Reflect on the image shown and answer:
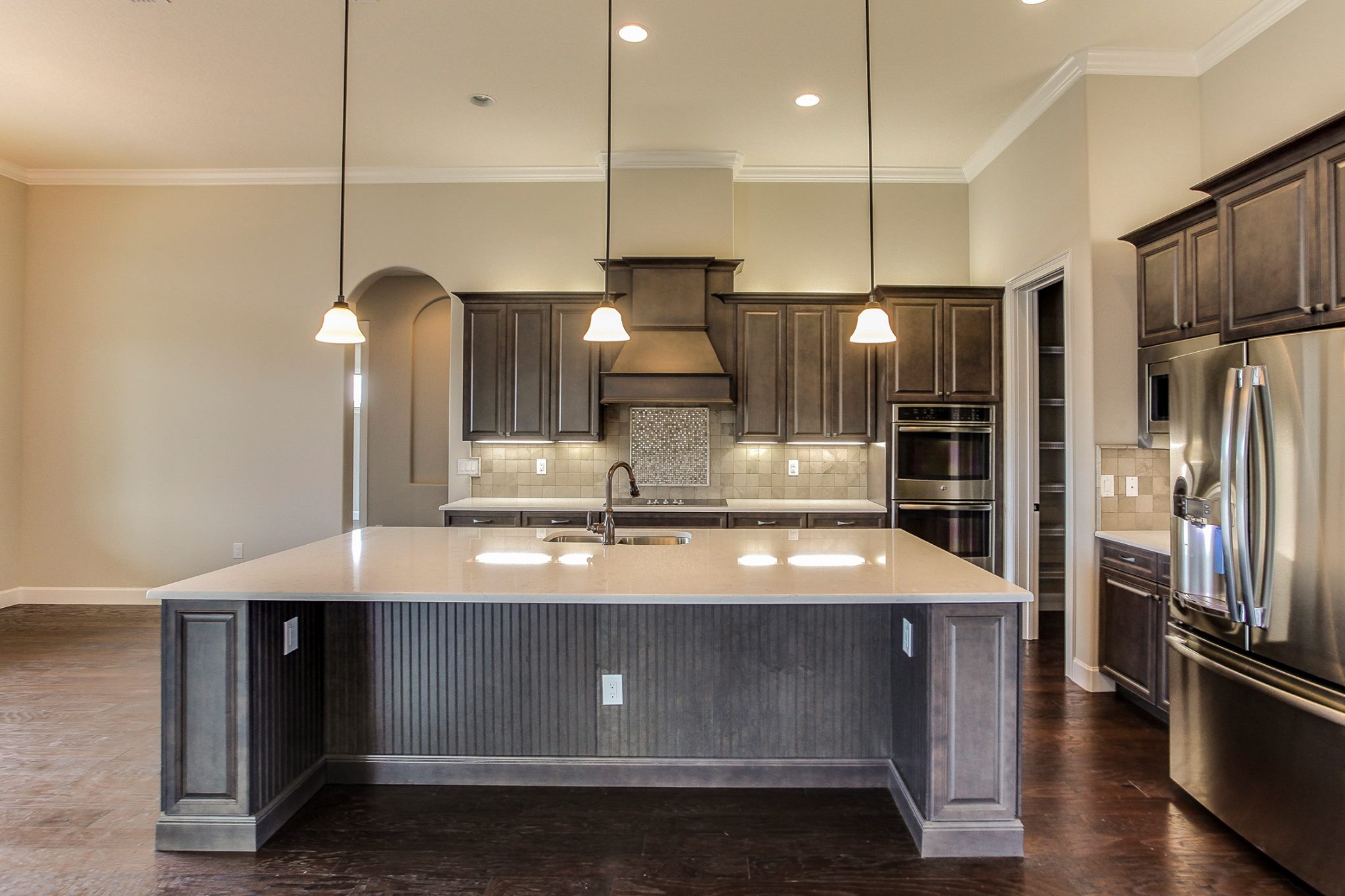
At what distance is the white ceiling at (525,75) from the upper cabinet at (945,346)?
111 cm

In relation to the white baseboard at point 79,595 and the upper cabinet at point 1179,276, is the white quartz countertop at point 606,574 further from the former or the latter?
the white baseboard at point 79,595

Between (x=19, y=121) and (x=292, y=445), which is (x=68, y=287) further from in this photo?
(x=292, y=445)

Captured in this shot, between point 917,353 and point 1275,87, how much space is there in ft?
7.23

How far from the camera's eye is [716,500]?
5297 millimetres

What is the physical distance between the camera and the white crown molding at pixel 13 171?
5.39 metres

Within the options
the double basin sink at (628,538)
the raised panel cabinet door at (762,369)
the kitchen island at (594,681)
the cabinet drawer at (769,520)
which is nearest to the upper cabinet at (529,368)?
the raised panel cabinet door at (762,369)

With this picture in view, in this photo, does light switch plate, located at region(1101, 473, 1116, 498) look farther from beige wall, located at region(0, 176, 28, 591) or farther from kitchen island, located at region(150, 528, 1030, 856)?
Result: beige wall, located at region(0, 176, 28, 591)

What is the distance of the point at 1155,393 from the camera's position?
3588 millimetres

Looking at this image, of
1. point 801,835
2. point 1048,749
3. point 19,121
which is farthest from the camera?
point 19,121

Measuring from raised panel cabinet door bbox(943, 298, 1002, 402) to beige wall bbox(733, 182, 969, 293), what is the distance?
0.71 metres

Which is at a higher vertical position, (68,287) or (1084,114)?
(1084,114)

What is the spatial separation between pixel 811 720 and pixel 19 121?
6.11m

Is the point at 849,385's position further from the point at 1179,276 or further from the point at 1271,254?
the point at 1271,254

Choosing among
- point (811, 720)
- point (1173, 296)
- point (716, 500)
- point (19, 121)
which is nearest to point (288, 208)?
point (19, 121)
